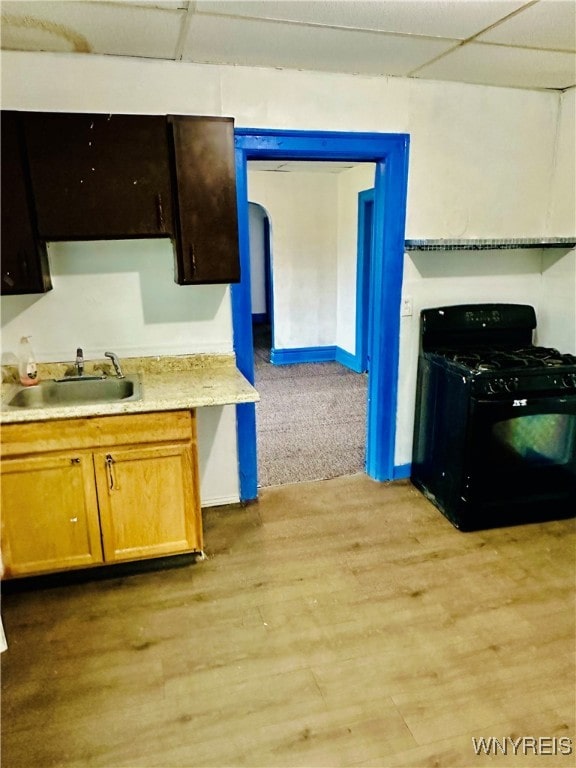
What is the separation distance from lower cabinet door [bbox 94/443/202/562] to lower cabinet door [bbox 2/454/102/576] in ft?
0.19

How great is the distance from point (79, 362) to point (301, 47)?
184 centimetres

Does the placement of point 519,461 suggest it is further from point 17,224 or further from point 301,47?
point 17,224

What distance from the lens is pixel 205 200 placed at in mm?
2359

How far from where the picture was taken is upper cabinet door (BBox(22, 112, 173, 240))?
2168 millimetres

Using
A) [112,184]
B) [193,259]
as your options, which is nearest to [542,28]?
[193,259]

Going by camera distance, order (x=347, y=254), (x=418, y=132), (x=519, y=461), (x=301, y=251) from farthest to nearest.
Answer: (x=301, y=251) < (x=347, y=254) < (x=418, y=132) < (x=519, y=461)

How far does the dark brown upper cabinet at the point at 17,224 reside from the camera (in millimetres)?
2133

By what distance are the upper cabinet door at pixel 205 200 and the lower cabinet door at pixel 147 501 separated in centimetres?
87

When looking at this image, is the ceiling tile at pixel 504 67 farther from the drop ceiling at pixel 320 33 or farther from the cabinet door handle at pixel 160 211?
the cabinet door handle at pixel 160 211

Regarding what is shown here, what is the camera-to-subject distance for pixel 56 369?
2604 millimetres

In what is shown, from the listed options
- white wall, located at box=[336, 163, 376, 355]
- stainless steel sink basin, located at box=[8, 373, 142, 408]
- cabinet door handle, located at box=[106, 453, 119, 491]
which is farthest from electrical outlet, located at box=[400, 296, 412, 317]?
white wall, located at box=[336, 163, 376, 355]

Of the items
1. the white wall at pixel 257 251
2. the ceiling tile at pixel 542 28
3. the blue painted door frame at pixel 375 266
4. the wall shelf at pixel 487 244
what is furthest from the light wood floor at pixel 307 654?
the white wall at pixel 257 251

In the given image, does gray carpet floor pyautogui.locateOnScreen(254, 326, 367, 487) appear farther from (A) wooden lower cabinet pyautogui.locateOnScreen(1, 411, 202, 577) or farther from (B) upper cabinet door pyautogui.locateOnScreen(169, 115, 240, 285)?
(B) upper cabinet door pyautogui.locateOnScreen(169, 115, 240, 285)

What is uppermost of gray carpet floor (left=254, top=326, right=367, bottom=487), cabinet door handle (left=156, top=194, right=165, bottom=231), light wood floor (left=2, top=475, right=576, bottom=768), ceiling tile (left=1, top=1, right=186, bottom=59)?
ceiling tile (left=1, top=1, right=186, bottom=59)
